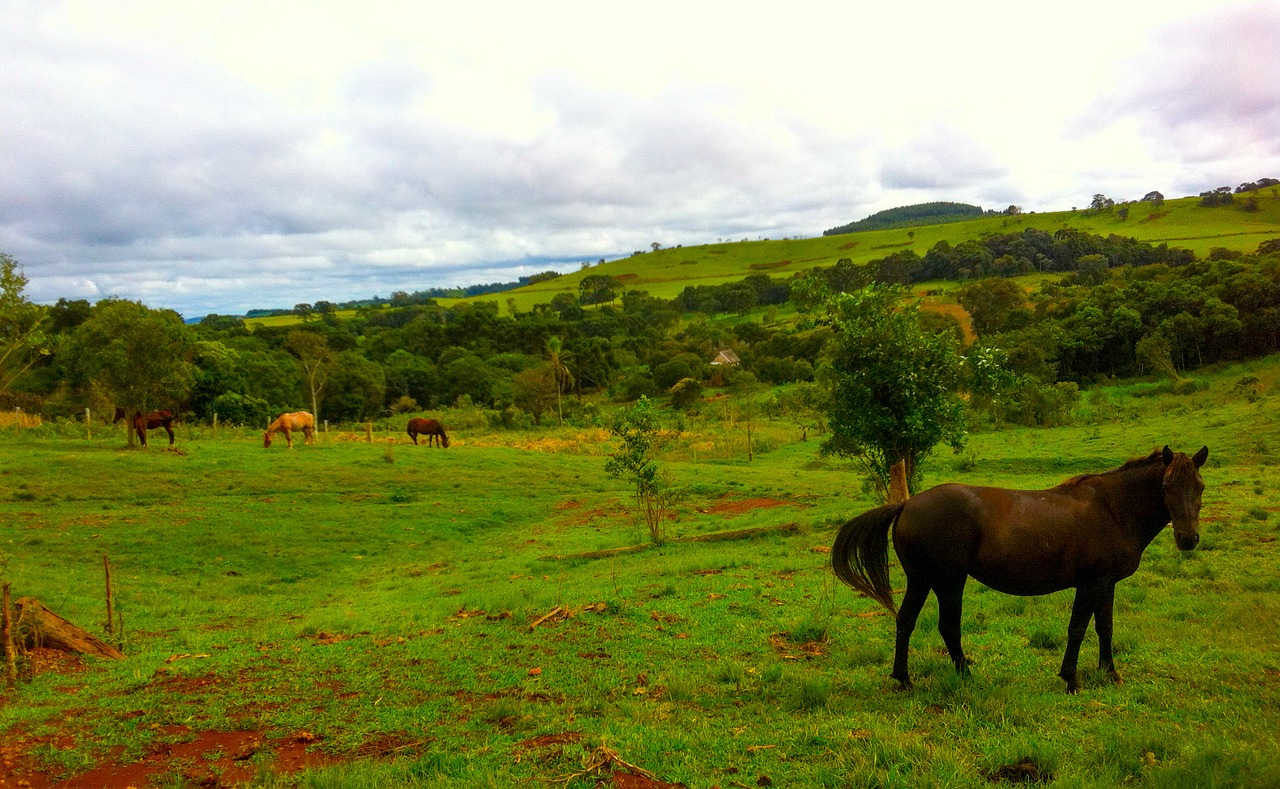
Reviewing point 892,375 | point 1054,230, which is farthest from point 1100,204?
point 892,375

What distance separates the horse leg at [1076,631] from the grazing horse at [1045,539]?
1cm

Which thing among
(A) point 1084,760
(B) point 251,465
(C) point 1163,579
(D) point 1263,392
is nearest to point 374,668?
(A) point 1084,760

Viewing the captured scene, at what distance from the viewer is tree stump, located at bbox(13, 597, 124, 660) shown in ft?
30.6

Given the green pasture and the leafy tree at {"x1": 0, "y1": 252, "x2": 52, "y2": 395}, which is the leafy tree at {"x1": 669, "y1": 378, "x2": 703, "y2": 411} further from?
the green pasture

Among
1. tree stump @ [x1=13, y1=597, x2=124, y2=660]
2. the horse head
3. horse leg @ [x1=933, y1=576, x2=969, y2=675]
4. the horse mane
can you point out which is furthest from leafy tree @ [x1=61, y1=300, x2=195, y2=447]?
the horse head

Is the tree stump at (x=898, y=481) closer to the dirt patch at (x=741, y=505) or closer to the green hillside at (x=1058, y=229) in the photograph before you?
the dirt patch at (x=741, y=505)

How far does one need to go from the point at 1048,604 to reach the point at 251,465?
3009cm

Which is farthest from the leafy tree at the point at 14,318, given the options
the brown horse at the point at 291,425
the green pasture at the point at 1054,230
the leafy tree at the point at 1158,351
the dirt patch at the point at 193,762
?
the green pasture at the point at 1054,230

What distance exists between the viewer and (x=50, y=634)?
9.49 m

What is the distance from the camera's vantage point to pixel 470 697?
25.2 ft

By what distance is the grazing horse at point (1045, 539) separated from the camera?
7078mm

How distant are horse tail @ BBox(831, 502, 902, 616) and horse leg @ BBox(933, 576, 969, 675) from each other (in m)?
0.57

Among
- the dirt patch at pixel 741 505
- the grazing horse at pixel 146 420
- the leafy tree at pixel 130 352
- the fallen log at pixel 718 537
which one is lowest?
the dirt patch at pixel 741 505

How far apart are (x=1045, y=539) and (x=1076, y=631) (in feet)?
3.19
